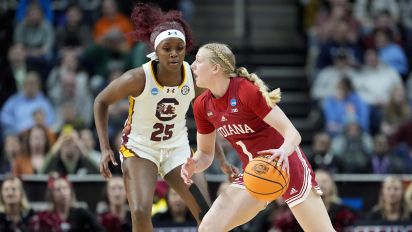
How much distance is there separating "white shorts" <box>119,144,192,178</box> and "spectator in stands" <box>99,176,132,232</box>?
192 cm

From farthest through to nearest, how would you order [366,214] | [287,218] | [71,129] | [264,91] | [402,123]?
[402,123] → [71,129] → [366,214] → [287,218] → [264,91]

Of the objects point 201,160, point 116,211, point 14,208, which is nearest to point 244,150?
point 201,160

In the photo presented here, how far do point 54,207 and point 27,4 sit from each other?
5.49 m

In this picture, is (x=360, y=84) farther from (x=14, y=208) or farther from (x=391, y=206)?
(x=14, y=208)

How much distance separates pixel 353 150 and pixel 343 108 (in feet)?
3.62

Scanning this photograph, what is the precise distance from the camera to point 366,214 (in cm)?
1088

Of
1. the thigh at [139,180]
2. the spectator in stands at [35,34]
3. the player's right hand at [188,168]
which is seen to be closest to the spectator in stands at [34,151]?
the spectator in stands at [35,34]

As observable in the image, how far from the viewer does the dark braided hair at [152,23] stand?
809 cm

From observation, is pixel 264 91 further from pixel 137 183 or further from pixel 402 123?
pixel 402 123

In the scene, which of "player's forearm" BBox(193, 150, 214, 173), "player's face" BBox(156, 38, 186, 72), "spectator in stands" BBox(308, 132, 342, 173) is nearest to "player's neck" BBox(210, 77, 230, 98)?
"player's forearm" BBox(193, 150, 214, 173)

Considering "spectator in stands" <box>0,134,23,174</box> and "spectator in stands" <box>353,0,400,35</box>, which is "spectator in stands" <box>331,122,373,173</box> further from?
"spectator in stands" <box>0,134,23,174</box>

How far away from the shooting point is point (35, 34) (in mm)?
14164

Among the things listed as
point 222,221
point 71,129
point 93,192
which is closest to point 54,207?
point 93,192

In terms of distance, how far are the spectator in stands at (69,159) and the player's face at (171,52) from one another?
4.12 metres
